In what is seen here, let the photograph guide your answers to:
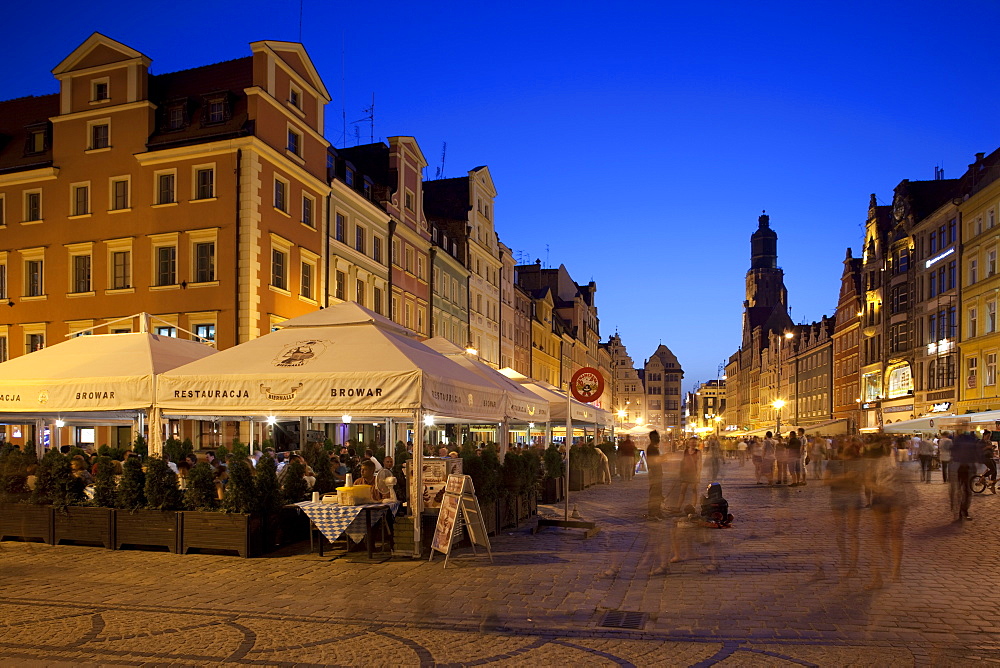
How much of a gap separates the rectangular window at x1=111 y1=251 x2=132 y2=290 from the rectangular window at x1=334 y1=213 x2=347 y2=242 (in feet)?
25.0

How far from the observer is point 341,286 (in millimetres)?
34844

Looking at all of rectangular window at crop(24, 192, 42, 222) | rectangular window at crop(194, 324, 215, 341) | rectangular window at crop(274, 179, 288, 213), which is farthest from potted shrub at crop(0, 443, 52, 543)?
rectangular window at crop(24, 192, 42, 222)

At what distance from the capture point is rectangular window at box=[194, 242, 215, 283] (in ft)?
94.4

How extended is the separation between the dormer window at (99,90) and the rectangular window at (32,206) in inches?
171

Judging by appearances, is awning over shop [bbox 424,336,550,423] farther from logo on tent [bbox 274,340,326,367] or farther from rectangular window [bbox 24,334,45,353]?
rectangular window [bbox 24,334,45,353]

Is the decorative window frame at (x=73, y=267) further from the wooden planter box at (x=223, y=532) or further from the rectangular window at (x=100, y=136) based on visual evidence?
the wooden planter box at (x=223, y=532)

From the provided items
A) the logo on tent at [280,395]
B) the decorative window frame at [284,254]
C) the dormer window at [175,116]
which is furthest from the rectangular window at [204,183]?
the logo on tent at [280,395]

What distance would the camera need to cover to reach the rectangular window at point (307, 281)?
1257 inches

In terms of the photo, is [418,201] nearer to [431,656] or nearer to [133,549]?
[133,549]

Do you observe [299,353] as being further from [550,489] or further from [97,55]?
[97,55]

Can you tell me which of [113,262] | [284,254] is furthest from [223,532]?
[113,262]

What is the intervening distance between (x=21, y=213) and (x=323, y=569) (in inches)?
1084

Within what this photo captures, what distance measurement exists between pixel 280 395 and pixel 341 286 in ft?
75.8

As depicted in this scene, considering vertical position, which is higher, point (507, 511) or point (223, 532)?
point (223, 532)
